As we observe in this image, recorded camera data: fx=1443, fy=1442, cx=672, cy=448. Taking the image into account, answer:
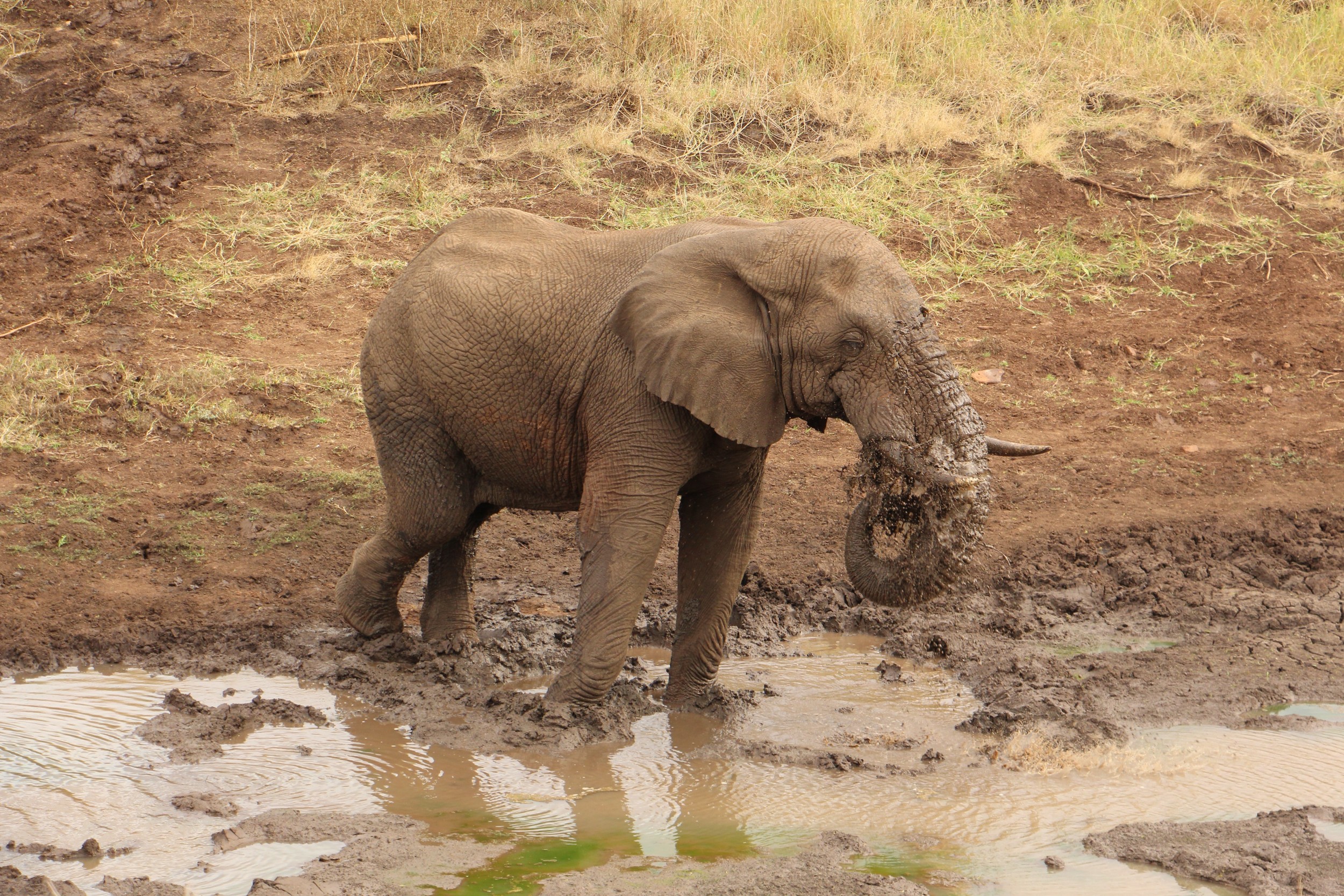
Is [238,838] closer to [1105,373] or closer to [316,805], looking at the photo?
[316,805]

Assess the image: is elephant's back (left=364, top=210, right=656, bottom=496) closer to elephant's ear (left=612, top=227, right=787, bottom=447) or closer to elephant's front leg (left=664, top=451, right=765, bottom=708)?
elephant's ear (left=612, top=227, right=787, bottom=447)

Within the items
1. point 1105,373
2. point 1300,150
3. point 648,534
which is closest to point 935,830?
point 648,534

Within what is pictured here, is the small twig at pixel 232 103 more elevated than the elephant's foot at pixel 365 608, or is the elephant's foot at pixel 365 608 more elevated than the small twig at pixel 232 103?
the small twig at pixel 232 103

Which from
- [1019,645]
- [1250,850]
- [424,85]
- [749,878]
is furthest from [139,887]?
[424,85]

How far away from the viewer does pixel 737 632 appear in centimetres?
742

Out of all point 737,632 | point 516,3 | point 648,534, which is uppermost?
point 516,3

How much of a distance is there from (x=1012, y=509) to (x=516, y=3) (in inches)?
334

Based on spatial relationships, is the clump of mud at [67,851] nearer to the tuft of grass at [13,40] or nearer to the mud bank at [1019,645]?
the mud bank at [1019,645]

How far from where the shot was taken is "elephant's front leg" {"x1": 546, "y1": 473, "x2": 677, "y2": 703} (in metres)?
5.63

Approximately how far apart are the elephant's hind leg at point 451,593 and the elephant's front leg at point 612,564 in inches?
44.0

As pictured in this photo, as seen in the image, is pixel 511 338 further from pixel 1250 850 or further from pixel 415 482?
pixel 1250 850

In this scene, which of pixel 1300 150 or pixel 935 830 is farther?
pixel 1300 150

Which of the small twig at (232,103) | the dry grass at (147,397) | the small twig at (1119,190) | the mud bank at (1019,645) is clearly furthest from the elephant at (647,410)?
the small twig at (232,103)

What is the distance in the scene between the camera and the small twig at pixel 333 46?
1367 centimetres
